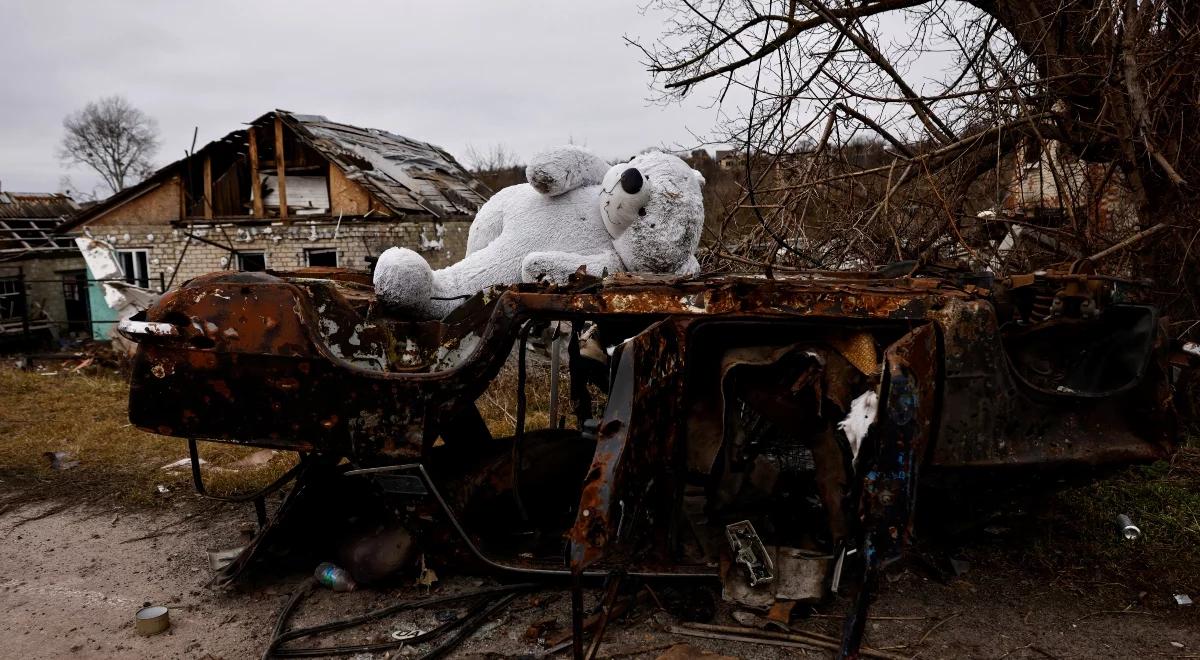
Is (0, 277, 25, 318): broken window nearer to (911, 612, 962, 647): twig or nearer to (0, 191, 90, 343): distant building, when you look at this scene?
(0, 191, 90, 343): distant building

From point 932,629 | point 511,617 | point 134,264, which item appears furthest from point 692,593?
point 134,264

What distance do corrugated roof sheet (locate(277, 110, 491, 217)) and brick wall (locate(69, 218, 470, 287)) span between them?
0.48m

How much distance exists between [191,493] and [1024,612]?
4910 mm

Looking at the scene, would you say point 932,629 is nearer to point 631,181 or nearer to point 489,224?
point 631,181

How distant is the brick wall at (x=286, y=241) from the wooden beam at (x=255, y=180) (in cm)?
38

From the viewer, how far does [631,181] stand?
3.77 m

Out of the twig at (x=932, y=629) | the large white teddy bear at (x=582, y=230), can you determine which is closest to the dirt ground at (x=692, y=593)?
the twig at (x=932, y=629)

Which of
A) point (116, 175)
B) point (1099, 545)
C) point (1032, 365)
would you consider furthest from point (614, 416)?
point (116, 175)

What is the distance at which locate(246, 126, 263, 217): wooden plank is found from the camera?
1364cm

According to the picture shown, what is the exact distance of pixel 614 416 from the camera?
2518 mm

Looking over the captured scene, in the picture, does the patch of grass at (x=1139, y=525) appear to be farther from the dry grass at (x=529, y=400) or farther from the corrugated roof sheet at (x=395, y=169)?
the corrugated roof sheet at (x=395, y=169)

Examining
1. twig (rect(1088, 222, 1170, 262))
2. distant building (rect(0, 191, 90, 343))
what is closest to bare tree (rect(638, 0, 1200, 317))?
twig (rect(1088, 222, 1170, 262))

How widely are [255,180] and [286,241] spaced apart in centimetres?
122

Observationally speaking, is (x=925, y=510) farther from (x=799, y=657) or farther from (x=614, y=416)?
(x=614, y=416)
